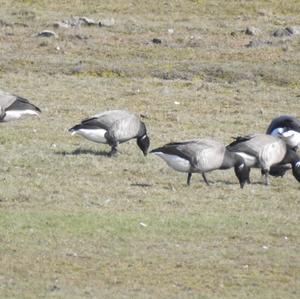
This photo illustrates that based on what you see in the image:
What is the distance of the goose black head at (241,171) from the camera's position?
1641cm

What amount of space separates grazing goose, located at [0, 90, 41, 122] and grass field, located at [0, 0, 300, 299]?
57 centimetres

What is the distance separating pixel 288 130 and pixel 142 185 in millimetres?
3428

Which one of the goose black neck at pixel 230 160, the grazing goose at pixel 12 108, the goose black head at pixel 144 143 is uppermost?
the goose black neck at pixel 230 160

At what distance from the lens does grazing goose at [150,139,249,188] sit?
16.0 m

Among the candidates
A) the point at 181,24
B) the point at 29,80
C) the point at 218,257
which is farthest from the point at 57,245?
the point at 181,24

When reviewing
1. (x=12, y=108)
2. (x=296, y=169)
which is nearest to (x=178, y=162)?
(x=296, y=169)

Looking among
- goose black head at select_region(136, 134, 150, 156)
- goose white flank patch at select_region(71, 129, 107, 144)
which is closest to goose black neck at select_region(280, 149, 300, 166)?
goose black head at select_region(136, 134, 150, 156)

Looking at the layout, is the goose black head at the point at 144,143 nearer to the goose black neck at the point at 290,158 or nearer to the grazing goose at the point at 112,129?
the grazing goose at the point at 112,129

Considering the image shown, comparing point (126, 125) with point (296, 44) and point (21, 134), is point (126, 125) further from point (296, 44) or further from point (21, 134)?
point (296, 44)

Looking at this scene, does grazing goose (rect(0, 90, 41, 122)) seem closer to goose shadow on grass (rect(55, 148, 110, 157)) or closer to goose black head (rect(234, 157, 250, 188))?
goose shadow on grass (rect(55, 148, 110, 157))

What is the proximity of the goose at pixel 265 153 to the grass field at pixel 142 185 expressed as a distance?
0.34m

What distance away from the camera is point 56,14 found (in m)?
41.2

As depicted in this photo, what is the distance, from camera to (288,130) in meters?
18.8

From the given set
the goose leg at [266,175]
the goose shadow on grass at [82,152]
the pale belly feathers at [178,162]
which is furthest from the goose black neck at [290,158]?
the goose shadow on grass at [82,152]
